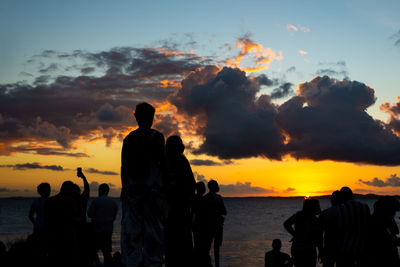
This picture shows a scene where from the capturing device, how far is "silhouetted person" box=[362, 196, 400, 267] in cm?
607

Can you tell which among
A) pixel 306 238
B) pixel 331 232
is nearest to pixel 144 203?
pixel 331 232

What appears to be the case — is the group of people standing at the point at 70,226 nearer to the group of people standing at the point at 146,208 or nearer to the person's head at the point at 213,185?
the group of people standing at the point at 146,208

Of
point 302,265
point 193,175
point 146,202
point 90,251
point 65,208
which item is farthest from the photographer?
point 90,251

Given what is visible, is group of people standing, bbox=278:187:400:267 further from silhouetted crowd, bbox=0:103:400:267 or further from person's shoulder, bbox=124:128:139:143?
person's shoulder, bbox=124:128:139:143

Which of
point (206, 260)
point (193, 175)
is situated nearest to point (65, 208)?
point (193, 175)

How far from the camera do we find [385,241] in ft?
20.1

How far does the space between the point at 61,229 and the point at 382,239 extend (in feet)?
15.9

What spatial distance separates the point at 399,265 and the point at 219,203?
5.46 m

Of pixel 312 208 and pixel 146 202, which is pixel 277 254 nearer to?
pixel 312 208

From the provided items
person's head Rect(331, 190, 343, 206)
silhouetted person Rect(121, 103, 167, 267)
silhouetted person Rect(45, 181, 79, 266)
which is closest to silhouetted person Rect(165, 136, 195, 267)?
silhouetted person Rect(121, 103, 167, 267)

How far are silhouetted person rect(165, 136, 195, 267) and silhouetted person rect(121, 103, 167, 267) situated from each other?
45.0 inches

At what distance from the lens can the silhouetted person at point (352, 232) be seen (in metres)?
6.39

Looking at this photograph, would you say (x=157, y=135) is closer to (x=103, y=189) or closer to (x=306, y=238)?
(x=306, y=238)

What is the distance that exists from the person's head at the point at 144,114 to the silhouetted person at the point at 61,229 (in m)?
2.55
